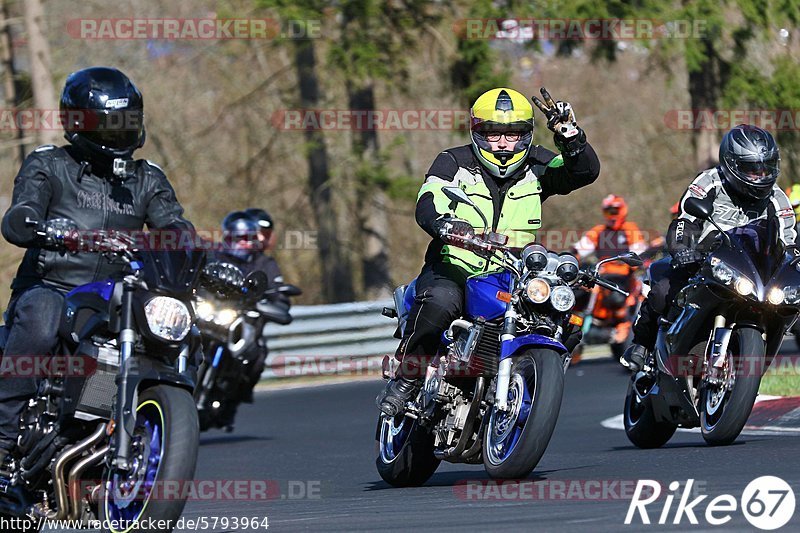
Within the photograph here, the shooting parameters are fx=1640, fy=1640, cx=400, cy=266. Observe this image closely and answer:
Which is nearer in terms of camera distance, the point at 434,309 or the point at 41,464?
the point at 41,464

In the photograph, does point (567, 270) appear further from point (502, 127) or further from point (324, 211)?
point (324, 211)

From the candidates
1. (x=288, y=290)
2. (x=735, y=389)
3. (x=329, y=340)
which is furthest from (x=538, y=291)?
(x=329, y=340)

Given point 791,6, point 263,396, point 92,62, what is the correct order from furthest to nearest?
point 92,62, point 791,6, point 263,396

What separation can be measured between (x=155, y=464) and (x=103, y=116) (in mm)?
1762

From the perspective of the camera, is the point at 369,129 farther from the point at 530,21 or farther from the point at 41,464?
the point at 41,464

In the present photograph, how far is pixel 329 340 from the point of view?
22.3m

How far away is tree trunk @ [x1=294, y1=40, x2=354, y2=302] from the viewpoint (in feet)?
93.1

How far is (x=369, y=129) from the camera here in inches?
1048

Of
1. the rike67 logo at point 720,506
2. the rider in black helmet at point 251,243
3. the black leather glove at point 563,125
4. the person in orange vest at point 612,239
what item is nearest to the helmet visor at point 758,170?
the black leather glove at point 563,125

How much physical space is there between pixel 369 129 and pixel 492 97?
59.2 ft

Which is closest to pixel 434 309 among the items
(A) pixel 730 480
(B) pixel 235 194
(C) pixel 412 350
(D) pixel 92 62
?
(C) pixel 412 350

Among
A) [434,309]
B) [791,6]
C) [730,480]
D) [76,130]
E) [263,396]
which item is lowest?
[263,396]

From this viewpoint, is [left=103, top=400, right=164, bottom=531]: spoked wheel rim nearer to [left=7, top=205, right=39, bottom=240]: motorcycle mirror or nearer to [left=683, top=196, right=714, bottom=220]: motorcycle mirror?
[left=7, top=205, right=39, bottom=240]: motorcycle mirror

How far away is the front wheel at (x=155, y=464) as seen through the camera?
617 centimetres
